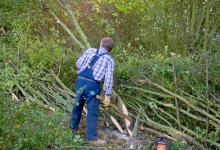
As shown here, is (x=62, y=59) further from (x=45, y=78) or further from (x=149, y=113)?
(x=149, y=113)

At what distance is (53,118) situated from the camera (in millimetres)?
5664

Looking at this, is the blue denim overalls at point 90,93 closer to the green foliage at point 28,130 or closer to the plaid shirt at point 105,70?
the plaid shirt at point 105,70

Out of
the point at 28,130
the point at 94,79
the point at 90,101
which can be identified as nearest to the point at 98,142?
the point at 90,101

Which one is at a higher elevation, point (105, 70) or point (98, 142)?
point (105, 70)

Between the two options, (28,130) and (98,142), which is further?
(98,142)

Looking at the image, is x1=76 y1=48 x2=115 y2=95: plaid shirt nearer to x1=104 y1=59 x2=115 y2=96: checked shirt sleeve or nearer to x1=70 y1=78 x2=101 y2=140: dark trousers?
x1=104 y1=59 x2=115 y2=96: checked shirt sleeve

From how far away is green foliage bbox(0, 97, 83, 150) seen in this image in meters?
5.32

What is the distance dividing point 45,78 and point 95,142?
2.31 m

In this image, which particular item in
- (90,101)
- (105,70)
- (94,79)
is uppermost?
(105,70)

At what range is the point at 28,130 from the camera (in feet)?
17.6

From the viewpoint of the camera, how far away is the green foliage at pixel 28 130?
17.5ft

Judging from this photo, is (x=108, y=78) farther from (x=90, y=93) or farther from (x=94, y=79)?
(x=90, y=93)

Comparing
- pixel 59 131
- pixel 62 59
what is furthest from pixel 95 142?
pixel 62 59

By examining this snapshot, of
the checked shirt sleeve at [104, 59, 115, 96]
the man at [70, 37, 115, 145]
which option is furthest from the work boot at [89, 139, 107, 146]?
the checked shirt sleeve at [104, 59, 115, 96]
